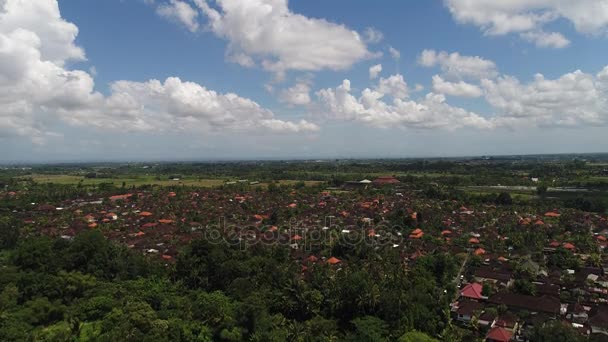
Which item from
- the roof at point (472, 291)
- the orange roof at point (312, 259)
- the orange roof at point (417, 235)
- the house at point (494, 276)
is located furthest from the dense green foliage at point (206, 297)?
the orange roof at point (417, 235)

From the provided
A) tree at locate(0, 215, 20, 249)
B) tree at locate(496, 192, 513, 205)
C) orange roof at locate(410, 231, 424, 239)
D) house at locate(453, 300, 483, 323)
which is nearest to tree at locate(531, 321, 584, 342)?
house at locate(453, 300, 483, 323)

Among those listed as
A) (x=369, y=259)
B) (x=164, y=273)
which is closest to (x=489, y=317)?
(x=369, y=259)

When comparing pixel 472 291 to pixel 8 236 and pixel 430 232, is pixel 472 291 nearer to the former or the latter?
pixel 430 232

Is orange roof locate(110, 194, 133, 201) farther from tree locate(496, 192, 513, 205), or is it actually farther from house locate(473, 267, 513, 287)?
tree locate(496, 192, 513, 205)

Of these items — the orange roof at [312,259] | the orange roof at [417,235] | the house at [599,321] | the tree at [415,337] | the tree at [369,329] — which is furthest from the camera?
the orange roof at [417,235]

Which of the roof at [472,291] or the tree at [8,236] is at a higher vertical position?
the tree at [8,236]

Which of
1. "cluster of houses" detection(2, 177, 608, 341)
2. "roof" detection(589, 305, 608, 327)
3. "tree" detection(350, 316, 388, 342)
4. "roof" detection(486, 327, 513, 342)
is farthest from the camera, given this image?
"cluster of houses" detection(2, 177, 608, 341)

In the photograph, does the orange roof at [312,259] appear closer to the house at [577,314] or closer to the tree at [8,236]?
the house at [577,314]
